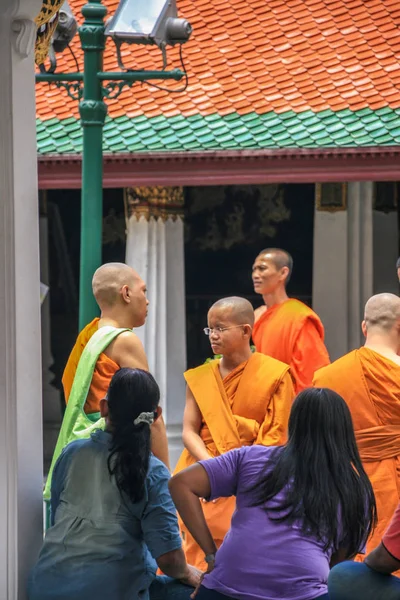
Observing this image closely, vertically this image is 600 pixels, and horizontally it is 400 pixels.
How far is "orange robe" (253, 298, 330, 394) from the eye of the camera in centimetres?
946

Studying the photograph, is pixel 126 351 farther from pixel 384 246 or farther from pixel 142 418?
pixel 384 246

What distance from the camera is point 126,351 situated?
21.1ft

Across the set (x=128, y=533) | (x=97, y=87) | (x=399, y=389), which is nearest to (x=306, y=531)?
(x=128, y=533)

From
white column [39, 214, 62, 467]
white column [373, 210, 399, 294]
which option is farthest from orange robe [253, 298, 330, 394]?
white column [39, 214, 62, 467]

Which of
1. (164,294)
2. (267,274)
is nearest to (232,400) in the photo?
(267,274)

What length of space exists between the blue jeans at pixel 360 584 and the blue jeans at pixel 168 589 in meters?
0.54

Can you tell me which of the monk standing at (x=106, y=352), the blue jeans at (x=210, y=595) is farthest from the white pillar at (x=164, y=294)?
the blue jeans at (x=210, y=595)

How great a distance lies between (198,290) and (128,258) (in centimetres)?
118

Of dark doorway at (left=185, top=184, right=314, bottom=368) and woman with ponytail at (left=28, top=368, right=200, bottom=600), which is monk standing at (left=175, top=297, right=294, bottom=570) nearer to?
woman with ponytail at (left=28, top=368, right=200, bottom=600)

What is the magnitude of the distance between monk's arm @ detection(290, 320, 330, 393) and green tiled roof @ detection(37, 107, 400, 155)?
7.62ft

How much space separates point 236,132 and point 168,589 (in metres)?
7.07

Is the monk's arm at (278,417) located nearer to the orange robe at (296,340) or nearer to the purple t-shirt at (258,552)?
the orange robe at (296,340)

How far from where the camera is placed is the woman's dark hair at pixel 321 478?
4.69 metres

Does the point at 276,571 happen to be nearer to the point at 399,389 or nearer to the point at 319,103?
the point at 399,389
